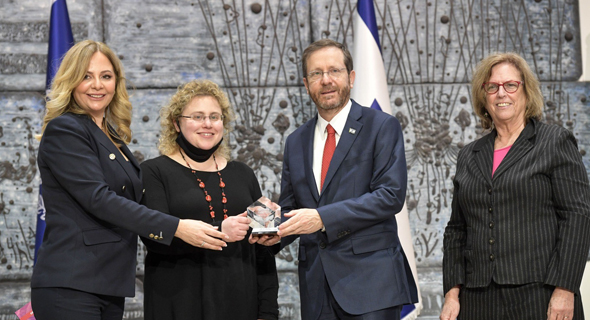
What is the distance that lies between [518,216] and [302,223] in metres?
0.87

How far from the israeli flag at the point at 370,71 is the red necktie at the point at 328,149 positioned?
1.29 meters

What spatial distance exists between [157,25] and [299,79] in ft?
3.95

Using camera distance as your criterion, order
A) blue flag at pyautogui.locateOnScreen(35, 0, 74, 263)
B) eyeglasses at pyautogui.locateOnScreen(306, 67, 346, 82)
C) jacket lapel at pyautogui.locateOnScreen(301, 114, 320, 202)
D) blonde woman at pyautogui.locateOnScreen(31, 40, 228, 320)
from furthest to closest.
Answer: blue flag at pyautogui.locateOnScreen(35, 0, 74, 263), eyeglasses at pyautogui.locateOnScreen(306, 67, 346, 82), jacket lapel at pyautogui.locateOnScreen(301, 114, 320, 202), blonde woman at pyautogui.locateOnScreen(31, 40, 228, 320)

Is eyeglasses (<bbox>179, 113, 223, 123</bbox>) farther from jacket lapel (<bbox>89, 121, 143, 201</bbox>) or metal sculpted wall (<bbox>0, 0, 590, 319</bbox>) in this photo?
metal sculpted wall (<bbox>0, 0, 590, 319</bbox>)

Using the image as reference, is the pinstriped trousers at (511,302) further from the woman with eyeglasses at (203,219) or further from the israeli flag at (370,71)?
the israeli flag at (370,71)

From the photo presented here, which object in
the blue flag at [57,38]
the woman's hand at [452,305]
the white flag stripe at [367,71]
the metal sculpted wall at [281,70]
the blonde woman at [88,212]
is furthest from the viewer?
the metal sculpted wall at [281,70]

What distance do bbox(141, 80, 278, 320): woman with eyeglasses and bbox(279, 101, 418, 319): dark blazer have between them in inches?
10.2

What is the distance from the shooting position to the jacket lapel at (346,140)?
2.40 meters

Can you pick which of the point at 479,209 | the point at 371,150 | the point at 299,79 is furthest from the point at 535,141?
the point at 299,79

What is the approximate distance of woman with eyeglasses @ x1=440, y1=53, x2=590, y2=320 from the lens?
2105mm

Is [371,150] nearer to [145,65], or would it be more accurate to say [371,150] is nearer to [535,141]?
[535,141]

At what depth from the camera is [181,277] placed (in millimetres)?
2391

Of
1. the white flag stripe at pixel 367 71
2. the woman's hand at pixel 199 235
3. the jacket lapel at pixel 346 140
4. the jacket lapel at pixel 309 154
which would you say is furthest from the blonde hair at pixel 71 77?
the white flag stripe at pixel 367 71


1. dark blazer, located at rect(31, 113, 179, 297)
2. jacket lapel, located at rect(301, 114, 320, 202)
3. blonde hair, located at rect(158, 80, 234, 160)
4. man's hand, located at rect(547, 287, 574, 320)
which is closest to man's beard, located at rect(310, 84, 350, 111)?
jacket lapel, located at rect(301, 114, 320, 202)
